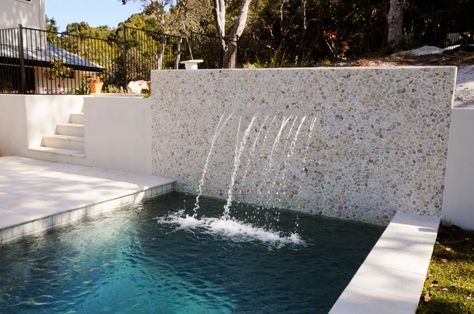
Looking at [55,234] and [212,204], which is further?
[212,204]

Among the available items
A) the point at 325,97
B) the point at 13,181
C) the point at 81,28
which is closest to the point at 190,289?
the point at 325,97

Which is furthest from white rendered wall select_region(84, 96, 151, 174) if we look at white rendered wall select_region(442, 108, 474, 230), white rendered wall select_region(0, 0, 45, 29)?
white rendered wall select_region(0, 0, 45, 29)

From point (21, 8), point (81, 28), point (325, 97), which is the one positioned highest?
point (81, 28)

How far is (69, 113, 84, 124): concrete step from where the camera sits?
1039 centimetres

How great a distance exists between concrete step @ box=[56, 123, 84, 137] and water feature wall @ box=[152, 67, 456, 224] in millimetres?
2804

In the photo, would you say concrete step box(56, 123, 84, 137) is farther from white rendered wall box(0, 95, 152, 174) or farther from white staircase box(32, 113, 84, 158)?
white rendered wall box(0, 95, 152, 174)

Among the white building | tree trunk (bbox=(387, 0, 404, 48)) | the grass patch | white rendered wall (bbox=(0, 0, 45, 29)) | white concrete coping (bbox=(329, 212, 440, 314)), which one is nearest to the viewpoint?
white concrete coping (bbox=(329, 212, 440, 314))

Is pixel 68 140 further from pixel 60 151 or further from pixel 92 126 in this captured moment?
pixel 92 126

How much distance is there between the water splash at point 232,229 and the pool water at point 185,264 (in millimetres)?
14

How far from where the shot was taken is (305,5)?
20250 millimetres

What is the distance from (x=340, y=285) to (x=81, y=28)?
168 ft

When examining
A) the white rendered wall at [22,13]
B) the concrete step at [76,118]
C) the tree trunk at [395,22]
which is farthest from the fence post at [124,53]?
the white rendered wall at [22,13]

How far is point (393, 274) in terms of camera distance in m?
3.86

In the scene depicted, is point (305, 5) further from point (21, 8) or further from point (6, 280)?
point (6, 280)
